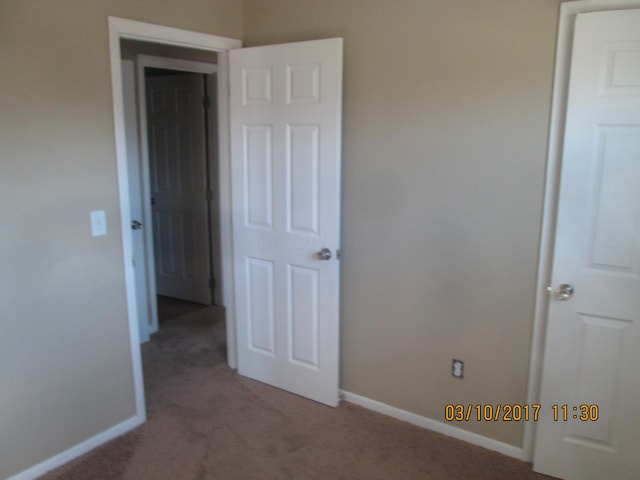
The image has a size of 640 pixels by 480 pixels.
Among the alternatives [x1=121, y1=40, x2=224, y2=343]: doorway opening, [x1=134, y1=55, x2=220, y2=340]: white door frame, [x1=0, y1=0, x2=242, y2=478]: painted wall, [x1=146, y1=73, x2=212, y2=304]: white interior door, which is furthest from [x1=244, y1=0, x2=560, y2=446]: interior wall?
[x1=146, y1=73, x2=212, y2=304]: white interior door

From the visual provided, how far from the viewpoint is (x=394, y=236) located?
8.80 ft

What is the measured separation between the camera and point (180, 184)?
15.6ft

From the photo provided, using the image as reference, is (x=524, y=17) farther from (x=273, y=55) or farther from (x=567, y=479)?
(x=567, y=479)

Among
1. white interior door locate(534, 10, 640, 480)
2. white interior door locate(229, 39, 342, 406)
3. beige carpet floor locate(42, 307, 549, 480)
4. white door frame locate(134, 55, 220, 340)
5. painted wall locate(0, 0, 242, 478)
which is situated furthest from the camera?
white door frame locate(134, 55, 220, 340)

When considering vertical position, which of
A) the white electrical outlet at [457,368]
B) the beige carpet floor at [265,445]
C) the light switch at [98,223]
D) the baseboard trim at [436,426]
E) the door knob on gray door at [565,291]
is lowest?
the beige carpet floor at [265,445]

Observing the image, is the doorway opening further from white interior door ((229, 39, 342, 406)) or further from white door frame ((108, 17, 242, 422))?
white interior door ((229, 39, 342, 406))

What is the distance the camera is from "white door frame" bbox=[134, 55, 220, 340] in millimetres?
3727

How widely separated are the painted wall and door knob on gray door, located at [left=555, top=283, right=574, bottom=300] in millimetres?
2169

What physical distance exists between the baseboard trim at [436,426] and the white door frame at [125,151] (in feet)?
3.22

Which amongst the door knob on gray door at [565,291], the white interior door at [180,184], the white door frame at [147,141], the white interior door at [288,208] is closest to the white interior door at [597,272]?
the door knob on gray door at [565,291]

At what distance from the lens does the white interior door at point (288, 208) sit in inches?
107

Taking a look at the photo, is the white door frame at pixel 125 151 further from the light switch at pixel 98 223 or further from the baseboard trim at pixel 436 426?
the baseboard trim at pixel 436 426

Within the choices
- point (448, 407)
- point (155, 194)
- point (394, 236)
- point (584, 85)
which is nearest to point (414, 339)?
point (448, 407)

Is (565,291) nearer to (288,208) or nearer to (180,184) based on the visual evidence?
(288,208)
